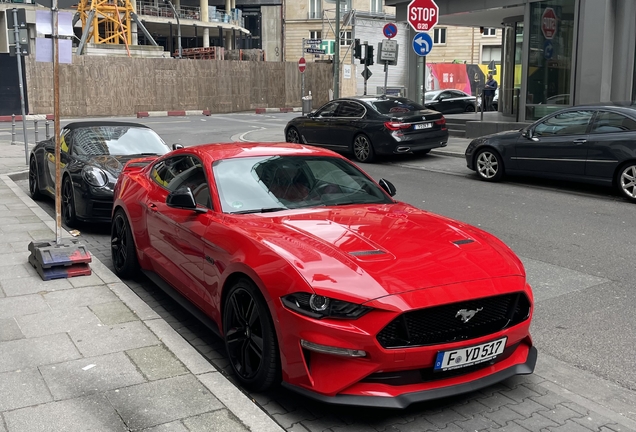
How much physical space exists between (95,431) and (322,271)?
1.42m

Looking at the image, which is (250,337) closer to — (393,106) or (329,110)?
(393,106)

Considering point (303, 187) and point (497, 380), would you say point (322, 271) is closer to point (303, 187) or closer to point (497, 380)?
point (497, 380)

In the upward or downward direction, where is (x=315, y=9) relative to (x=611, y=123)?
upward

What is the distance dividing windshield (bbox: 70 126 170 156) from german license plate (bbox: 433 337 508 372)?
685cm

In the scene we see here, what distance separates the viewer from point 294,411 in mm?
3965

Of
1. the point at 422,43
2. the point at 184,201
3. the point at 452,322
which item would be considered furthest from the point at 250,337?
the point at 422,43

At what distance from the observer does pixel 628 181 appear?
10.8 m

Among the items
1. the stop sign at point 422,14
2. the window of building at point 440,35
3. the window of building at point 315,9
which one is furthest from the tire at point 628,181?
the window of building at point 315,9

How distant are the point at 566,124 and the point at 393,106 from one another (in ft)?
16.6

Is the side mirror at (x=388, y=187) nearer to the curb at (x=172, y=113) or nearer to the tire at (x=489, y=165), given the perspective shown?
the tire at (x=489, y=165)

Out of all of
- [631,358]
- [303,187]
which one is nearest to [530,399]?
[631,358]

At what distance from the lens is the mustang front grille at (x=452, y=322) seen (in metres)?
3.56

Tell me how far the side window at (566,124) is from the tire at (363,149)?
14.9 ft

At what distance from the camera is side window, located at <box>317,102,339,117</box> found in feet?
56.5
